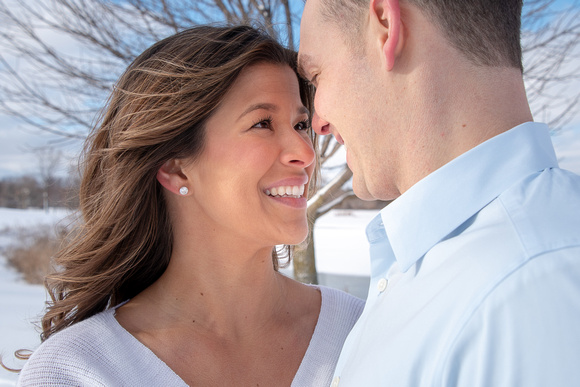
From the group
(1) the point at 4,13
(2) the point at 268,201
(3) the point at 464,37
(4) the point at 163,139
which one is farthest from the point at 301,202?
(1) the point at 4,13

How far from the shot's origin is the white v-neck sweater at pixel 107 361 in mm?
1649

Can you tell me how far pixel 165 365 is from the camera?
5.88 ft

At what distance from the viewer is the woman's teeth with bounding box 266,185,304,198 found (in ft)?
6.72

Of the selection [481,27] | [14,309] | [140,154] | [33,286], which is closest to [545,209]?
[481,27]

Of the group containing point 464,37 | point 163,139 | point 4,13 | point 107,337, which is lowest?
point 107,337

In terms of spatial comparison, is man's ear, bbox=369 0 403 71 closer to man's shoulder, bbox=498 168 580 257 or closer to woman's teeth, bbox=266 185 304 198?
man's shoulder, bbox=498 168 580 257

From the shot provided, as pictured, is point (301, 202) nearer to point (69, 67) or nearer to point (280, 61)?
point (280, 61)

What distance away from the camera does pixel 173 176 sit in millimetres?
2152

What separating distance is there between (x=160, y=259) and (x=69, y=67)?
9.71 ft

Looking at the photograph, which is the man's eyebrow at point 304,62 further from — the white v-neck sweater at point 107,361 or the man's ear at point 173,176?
the white v-neck sweater at point 107,361

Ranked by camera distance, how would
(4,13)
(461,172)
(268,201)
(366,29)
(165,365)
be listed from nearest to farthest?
(461,172) < (366,29) < (165,365) < (268,201) < (4,13)

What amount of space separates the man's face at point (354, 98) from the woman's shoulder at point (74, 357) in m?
1.11

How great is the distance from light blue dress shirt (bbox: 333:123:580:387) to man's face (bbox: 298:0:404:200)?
13 centimetres

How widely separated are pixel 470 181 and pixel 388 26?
1.43 ft
